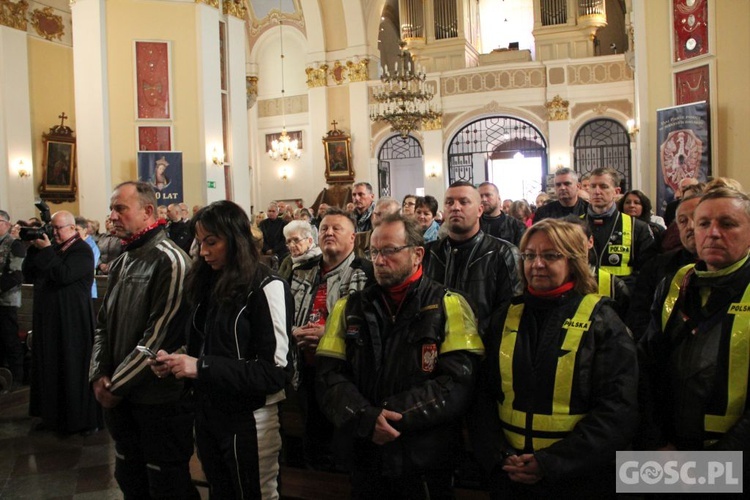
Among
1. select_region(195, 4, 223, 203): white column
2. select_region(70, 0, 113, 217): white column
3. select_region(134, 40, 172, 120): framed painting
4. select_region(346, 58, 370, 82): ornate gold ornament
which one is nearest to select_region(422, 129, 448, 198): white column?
select_region(346, 58, 370, 82): ornate gold ornament

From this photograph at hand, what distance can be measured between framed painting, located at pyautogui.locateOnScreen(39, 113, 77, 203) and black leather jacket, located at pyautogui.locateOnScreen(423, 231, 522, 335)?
1138 centimetres

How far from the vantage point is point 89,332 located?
16.1ft

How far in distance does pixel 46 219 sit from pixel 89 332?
3.10 feet

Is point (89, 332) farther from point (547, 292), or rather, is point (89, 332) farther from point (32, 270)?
point (547, 292)

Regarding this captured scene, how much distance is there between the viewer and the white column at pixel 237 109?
39.8 ft

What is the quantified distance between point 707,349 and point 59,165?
1303 centimetres

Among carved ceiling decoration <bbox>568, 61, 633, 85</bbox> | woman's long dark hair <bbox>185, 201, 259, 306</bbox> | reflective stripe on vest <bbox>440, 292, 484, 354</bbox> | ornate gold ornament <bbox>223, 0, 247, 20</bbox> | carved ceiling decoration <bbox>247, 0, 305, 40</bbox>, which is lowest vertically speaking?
reflective stripe on vest <bbox>440, 292, 484, 354</bbox>

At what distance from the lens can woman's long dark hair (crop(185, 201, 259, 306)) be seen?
8.28 feet

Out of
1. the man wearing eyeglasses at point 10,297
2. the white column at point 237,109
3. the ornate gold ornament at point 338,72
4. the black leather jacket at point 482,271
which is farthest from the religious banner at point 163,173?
the black leather jacket at point 482,271

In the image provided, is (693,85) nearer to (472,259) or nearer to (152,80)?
(472,259)

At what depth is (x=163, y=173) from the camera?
11.1m

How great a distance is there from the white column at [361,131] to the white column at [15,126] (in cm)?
817

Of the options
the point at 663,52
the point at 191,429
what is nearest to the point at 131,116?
the point at 663,52

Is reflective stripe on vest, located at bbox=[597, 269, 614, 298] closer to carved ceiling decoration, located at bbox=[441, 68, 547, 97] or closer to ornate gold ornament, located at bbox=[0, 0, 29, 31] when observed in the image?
ornate gold ornament, located at bbox=[0, 0, 29, 31]
